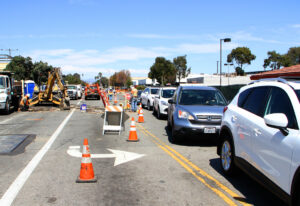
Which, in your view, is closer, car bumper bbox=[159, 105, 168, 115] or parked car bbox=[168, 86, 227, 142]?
parked car bbox=[168, 86, 227, 142]

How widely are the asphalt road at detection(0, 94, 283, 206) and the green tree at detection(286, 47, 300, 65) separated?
96604 mm

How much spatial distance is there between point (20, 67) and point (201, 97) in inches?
2051

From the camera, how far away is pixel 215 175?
6215 millimetres

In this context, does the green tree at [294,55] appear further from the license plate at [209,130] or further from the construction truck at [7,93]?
the license plate at [209,130]

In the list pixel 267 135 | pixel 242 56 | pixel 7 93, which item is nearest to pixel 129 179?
pixel 267 135

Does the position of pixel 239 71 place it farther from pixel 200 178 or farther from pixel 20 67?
pixel 200 178

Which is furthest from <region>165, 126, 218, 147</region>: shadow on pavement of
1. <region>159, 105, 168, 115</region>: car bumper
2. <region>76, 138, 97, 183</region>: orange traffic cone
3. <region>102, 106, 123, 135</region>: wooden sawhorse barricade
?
<region>159, 105, 168, 115</region>: car bumper

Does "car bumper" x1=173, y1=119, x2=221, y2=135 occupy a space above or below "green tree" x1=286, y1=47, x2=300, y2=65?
below

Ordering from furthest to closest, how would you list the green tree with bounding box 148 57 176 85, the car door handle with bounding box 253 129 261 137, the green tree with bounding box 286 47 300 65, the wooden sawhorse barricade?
the green tree with bounding box 286 47 300 65
the green tree with bounding box 148 57 176 85
the wooden sawhorse barricade
the car door handle with bounding box 253 129 261 137

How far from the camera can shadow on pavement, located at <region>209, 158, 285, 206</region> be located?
189 inches

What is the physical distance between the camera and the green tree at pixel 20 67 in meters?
56.0

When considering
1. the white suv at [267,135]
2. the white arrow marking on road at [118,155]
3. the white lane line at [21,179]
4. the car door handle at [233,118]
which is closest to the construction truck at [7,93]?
the white lane line at [21,179]

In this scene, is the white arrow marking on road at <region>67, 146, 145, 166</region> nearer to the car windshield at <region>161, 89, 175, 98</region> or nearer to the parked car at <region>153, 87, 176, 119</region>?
the parked car at <region>153, 87, 176, 119</region>

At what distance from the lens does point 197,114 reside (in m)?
9.07
